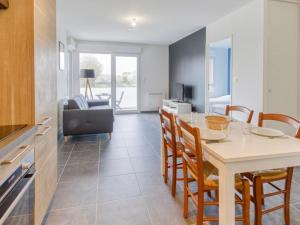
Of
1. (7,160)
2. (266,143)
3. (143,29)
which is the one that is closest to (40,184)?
(7,160)

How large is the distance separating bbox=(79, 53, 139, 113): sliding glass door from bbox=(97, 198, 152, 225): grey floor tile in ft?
18.6

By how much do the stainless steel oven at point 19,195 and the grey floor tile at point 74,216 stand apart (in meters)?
0.51

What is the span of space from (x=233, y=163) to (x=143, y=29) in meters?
5.15

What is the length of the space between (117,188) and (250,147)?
59.4 inches

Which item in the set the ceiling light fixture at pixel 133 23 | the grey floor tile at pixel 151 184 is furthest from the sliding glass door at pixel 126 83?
the grey floor tile at pixel 151 184

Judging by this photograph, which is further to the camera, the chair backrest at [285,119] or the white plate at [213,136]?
the chair backrest at [285,119]

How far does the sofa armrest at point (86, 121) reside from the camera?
4.15 metres

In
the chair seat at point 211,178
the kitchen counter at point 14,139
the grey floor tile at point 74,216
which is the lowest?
the grey floor tile at point 74,216

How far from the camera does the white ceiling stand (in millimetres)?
3879

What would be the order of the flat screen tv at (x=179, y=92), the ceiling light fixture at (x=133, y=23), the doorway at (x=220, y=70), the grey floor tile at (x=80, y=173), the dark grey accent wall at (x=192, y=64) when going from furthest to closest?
1. the doorway at (x=220, y=70)
2. the flat screen tv at (x=179, y=92)
3. the dark grey accent wall at (x=192, y=64)
4. the ceiling light fixture at (x=133, y=23)
5. the grey floor tile at (x=80, y=173)

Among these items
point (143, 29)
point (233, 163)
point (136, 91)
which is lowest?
point (233, 163)

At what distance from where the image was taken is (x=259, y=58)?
3584 mm

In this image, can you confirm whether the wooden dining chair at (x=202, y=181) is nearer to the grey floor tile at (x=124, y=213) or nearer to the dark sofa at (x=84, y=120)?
the grey floor tile at (x=124, y=213)

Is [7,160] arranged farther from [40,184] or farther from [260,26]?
[260,26]
